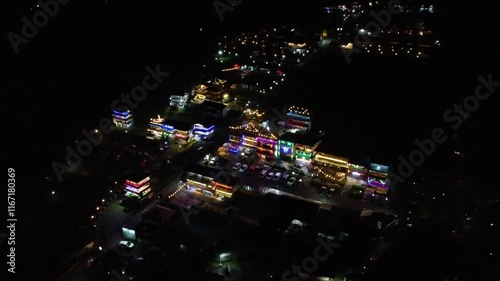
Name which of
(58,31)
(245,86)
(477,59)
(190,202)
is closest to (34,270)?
(190,202)

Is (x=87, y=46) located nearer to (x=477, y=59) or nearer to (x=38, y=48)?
(x=38, y=48)

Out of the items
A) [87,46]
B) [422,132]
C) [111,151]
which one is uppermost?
[87,46]

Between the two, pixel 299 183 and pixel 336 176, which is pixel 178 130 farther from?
pixel 336 176

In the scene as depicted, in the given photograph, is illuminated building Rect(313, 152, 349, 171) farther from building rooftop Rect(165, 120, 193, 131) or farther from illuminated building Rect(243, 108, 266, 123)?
building rooftop Rect(165, 120, 193, 131)

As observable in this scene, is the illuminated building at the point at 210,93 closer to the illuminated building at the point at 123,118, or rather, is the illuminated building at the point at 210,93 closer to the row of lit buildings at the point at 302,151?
the row of lit buildings at the point at 302,151
